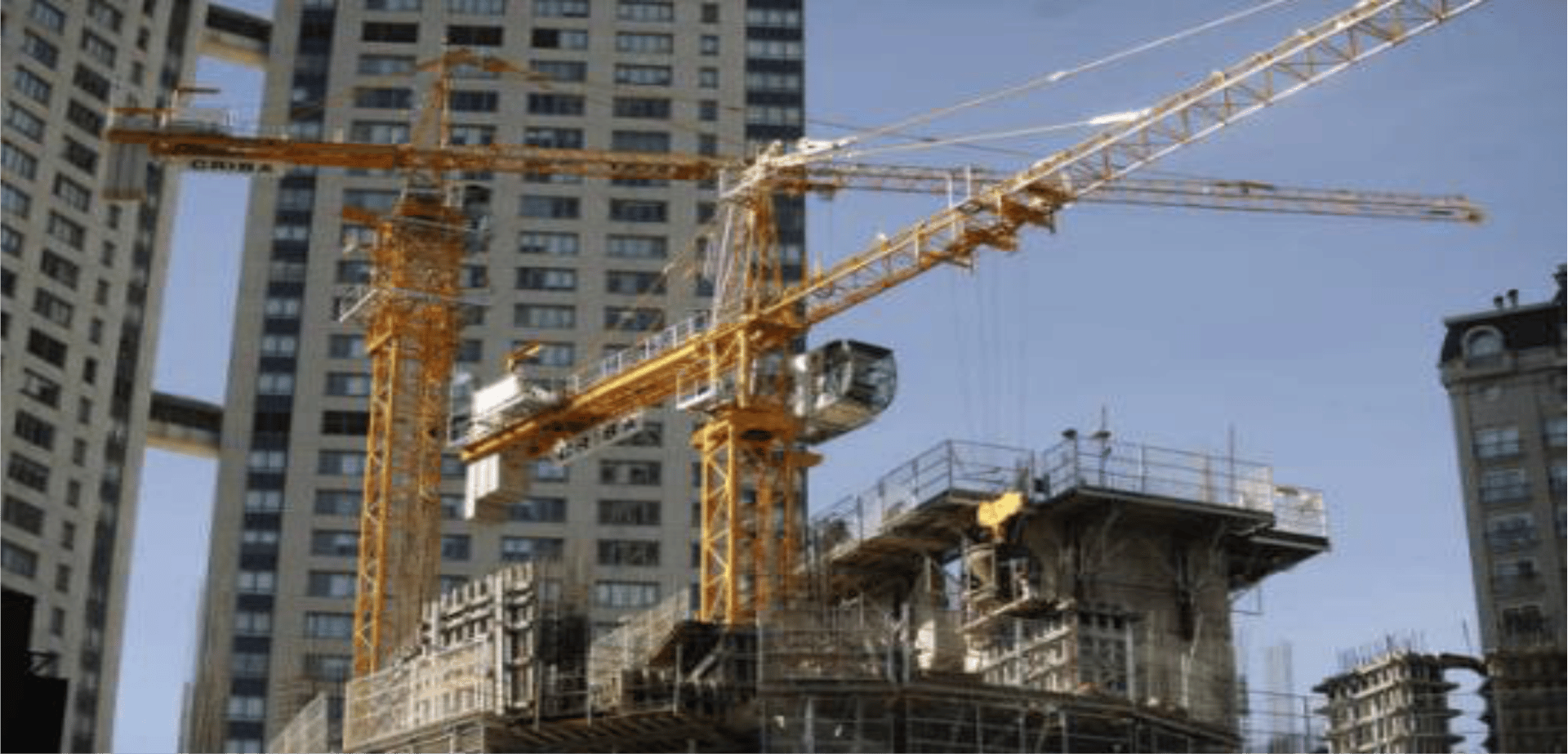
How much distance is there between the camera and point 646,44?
16200 centimetres

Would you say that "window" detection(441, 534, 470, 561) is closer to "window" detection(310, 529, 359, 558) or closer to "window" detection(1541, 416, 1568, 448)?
"window" detection(310, 529, 359, 558)

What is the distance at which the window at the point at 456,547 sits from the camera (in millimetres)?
145375

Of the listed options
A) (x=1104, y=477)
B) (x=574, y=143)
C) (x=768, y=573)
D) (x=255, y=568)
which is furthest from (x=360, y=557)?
(x=574, y=143)

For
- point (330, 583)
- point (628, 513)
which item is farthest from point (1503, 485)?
point (330, 583)

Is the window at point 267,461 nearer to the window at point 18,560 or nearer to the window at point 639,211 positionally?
the window at point 18,560

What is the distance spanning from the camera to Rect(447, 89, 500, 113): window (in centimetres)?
16012

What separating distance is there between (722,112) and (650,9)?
9.58m

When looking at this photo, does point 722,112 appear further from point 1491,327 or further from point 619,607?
point 1491,327

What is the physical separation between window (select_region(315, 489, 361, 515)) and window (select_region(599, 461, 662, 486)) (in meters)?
14.5

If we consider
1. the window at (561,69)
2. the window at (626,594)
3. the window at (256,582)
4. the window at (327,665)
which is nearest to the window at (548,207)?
the window at (561,69)

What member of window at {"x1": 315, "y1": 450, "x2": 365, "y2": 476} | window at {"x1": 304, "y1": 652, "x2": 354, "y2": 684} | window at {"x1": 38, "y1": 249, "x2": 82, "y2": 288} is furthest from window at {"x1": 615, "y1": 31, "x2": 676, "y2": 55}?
window at {"x1": 304, "y1": 652, "x2": 354, "y2": 684}

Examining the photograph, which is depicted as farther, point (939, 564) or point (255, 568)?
point (255, 568)

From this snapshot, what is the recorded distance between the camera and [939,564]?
77.7 meters

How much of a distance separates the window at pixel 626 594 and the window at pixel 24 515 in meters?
31.0
